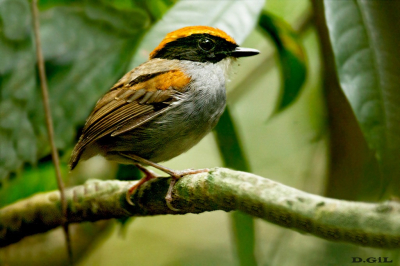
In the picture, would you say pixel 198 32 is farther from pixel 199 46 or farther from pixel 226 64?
pixel 226 64

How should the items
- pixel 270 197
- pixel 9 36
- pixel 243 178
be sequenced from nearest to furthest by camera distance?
1. pixel 270 197
2. pixel 243 178
3. pixel 9 36

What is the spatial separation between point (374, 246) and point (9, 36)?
2.73m

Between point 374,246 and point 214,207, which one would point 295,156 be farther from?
point 374,246

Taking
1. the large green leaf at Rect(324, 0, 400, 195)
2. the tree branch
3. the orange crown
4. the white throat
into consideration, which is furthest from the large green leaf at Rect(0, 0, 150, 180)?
the large green leaf at Rect(324, 0, 400, 195)

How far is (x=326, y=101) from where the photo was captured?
376cm

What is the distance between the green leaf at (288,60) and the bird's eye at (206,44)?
2.33ft

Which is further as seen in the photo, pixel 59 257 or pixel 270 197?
pixel 59 257

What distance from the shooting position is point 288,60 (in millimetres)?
3025

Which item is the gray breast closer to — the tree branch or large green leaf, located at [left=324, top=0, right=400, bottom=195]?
the tree branch

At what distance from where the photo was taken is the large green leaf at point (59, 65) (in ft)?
9.58

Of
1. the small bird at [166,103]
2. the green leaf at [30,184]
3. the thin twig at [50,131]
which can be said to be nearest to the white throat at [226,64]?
the small bird at [166,103]

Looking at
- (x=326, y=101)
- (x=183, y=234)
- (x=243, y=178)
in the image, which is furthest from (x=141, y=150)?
(x=183, y=234)

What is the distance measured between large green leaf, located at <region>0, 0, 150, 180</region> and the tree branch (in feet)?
1.51

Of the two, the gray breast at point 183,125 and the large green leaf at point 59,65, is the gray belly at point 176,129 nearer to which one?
the gray breast at point 183,125
